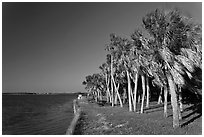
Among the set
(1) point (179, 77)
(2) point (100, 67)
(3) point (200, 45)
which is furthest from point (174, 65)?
(2) point (100, 67)

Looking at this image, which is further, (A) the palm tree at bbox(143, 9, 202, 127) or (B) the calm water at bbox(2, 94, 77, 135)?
(B) the calm water at bbox(2, 94, 77, 135)

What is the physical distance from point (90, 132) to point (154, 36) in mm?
8807

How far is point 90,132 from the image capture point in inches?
762

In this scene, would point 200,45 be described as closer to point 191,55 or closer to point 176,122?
point 191,55

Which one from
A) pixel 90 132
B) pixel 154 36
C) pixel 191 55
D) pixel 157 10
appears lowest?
pixel 90 132

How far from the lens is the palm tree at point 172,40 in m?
17.3

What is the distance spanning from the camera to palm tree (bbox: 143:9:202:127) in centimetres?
1725

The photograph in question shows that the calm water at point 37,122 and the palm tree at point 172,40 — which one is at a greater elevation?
the palm tree at point 172,40

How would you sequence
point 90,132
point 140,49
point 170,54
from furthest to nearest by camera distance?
point 140,49
point 90,132
point 170,54

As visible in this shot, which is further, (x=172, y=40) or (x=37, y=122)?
(x=37, y=122)

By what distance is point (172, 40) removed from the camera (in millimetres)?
17625

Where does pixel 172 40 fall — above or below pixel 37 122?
above

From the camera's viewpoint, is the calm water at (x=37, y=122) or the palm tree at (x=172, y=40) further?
the calm water at (x=37, y=122)

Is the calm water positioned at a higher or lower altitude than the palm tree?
lower
